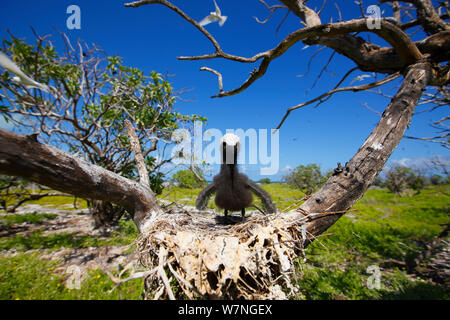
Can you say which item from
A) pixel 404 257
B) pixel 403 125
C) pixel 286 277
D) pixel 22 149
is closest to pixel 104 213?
pixel 22 149

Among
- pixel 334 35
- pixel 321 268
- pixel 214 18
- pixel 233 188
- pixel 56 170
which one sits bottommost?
pixel 321 268

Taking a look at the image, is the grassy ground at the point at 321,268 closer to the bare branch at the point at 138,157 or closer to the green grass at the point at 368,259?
the green grass at the point at 368,259

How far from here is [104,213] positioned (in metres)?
5.33

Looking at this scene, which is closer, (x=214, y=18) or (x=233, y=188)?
(x=214, y=18)

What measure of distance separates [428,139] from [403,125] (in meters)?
2.79

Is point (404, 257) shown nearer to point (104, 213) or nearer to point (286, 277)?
point (286, 277)

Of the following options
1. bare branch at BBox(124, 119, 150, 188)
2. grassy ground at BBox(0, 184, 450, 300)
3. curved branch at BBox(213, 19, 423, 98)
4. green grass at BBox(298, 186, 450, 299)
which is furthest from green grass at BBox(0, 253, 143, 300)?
curved branch at BBox(213, 19, 423, 98)

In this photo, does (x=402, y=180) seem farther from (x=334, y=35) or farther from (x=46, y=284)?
(x=46, y=284)

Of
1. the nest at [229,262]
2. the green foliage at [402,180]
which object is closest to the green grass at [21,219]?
the nest at [229,262]

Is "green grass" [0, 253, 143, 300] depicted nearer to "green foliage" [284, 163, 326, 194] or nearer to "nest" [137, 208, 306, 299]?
"nest" [137, 208, 306, 299]

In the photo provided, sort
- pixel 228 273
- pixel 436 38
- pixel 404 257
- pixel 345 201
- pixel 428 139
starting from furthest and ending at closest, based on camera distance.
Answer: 1. pixel 404 257
2. pixel 428 139
3. pixel 436 38
4. pixel 345 201
5. pixel 228 273

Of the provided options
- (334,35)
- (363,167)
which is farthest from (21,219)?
(334,35)

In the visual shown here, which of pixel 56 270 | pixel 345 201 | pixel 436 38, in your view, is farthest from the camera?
pixel 56 270
